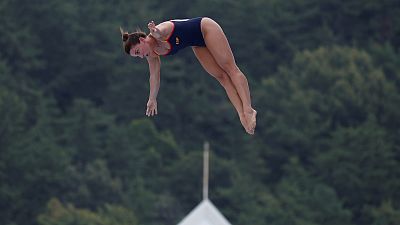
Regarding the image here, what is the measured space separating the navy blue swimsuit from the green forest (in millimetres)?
33511

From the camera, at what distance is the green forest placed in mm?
55125

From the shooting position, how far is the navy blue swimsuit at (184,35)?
55.4ft

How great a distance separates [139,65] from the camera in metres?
62.4

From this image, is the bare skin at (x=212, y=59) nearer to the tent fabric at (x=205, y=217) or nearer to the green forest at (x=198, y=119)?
the tent fabric at (x=205, y=217)

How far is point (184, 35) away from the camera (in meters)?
17.0

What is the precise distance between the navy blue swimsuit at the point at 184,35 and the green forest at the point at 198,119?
1319 inches

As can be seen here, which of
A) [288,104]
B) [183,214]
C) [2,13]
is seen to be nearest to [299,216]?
[183,214]

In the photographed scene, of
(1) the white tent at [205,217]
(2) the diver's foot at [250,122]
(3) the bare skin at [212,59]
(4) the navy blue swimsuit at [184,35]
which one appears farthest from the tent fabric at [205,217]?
(4) the navy blue swimsuit at [184,35]

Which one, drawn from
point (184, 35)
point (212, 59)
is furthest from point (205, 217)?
point (184, 35)

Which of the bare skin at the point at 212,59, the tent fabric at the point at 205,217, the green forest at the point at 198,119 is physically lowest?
the green forest at the point at 198,119

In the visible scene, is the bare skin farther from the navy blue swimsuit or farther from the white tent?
the white tent

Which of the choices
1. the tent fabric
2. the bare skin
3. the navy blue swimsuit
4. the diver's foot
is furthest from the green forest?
the navy blue swimsuit

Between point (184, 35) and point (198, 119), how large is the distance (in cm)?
4565

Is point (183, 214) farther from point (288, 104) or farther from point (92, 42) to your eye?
point (92, 42)
